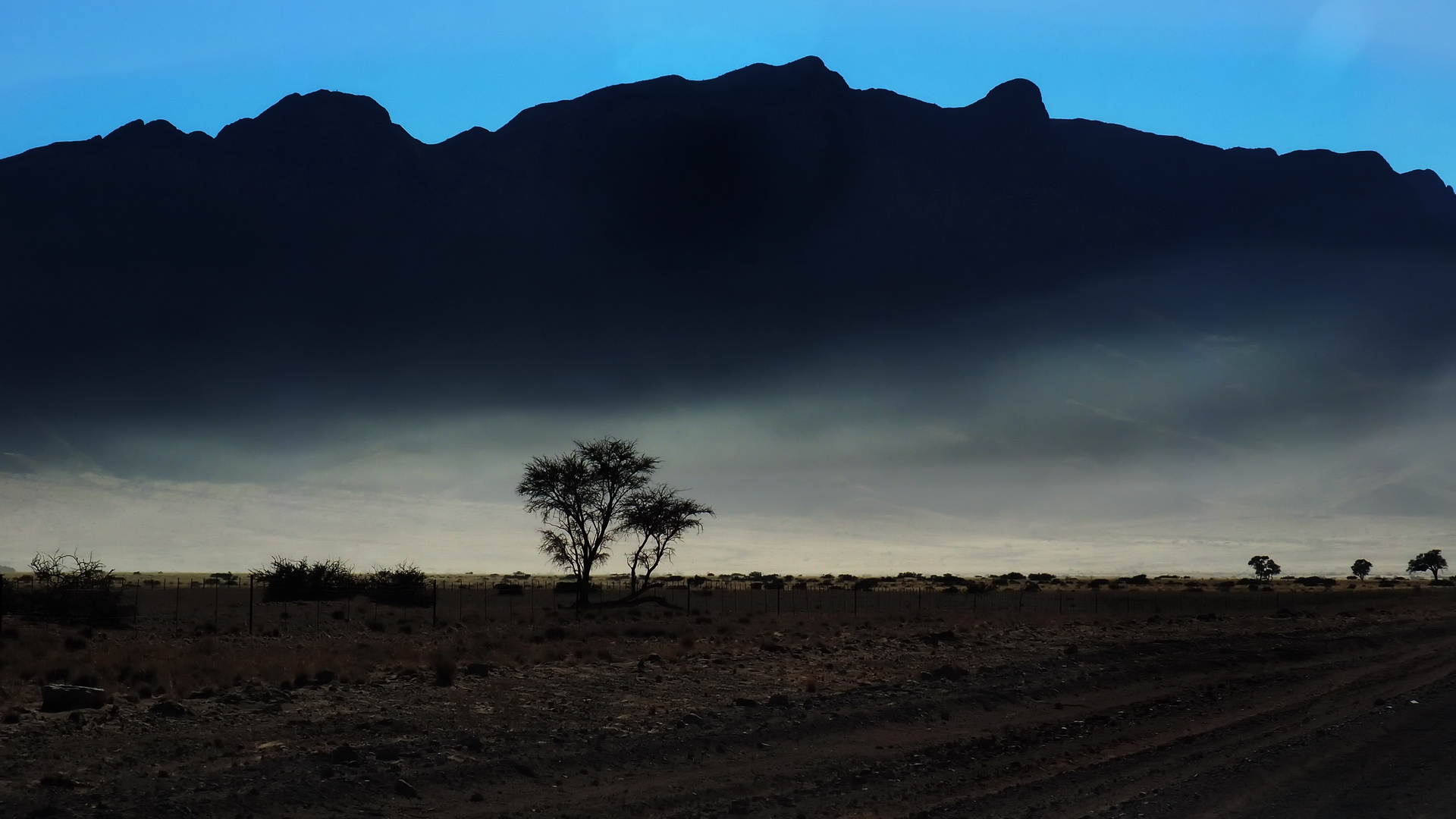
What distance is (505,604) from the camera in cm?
6919

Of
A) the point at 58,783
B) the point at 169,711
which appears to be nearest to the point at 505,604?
the point at 169,711

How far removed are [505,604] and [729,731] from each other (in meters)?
52.7

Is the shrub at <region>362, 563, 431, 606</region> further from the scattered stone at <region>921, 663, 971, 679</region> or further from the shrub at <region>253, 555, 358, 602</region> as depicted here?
the scattered stone at <region>921, 663, 971, 679</region>

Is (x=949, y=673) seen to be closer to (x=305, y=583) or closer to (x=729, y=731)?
(x=729, y=731)

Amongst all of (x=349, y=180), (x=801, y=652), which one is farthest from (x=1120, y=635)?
(x=349, y=180)

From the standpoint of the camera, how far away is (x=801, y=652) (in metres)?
32.1

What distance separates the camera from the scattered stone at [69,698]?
18.9 meters

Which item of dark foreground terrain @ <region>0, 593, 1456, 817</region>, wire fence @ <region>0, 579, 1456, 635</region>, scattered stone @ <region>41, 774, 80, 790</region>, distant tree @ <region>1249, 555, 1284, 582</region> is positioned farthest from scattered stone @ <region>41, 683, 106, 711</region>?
distant tree @ <region>1249, 555, 1284, 582</region>

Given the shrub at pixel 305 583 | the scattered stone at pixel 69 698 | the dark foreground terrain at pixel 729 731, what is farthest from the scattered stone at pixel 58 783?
the shrub at pixel 305 583

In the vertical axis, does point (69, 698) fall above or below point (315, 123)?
below

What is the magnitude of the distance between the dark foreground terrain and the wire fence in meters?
11.7

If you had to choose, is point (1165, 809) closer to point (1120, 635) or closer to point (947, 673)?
point (947, 673)

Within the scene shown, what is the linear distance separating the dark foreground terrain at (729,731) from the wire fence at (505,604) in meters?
11.7

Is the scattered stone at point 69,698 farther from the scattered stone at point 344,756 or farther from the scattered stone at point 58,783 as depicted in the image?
the scattered stone at point 344,756
